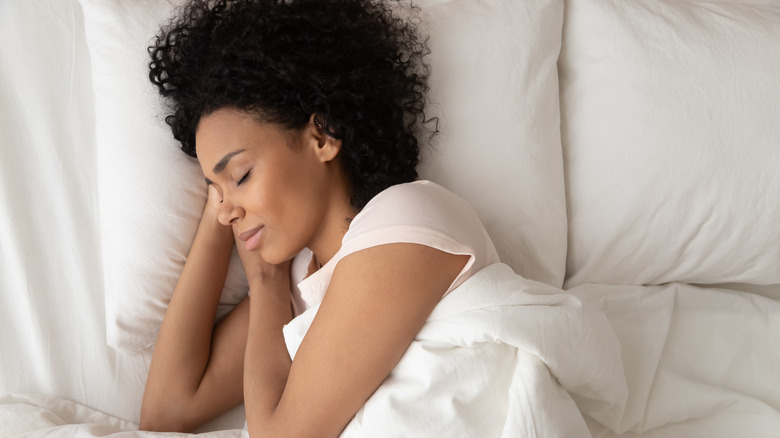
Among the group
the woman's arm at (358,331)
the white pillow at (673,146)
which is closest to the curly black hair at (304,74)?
the woman's arm at (358,331)

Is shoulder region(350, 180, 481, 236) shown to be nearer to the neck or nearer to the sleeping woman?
the sleeping woman

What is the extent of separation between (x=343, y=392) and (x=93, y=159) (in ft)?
2.44

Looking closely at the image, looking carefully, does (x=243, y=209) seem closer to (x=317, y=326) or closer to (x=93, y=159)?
(x=317, y=326)

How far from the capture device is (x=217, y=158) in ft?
3.65

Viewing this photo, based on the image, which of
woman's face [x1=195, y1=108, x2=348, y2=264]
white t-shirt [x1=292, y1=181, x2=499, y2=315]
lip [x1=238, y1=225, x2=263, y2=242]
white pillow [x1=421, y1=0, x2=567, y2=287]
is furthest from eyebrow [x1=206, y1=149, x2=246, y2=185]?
white pillow [x1=421, y1=0, x2=567, y2=287]

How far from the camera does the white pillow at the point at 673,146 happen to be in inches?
53.6

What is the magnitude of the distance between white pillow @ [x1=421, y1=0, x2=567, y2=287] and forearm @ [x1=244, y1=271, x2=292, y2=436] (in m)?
0.38

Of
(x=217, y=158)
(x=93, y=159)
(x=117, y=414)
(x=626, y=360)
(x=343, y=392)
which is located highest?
(x=217, y=158)

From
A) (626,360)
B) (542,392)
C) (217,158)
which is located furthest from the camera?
(626,360)

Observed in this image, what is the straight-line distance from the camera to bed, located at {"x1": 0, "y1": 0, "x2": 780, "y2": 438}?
4.18ft

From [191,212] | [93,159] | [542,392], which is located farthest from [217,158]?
[542,392]

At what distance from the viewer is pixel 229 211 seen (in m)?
1.14

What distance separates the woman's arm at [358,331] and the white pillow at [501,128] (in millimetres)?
320

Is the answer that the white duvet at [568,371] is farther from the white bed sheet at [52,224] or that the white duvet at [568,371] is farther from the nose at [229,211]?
the nose at [229,211]
